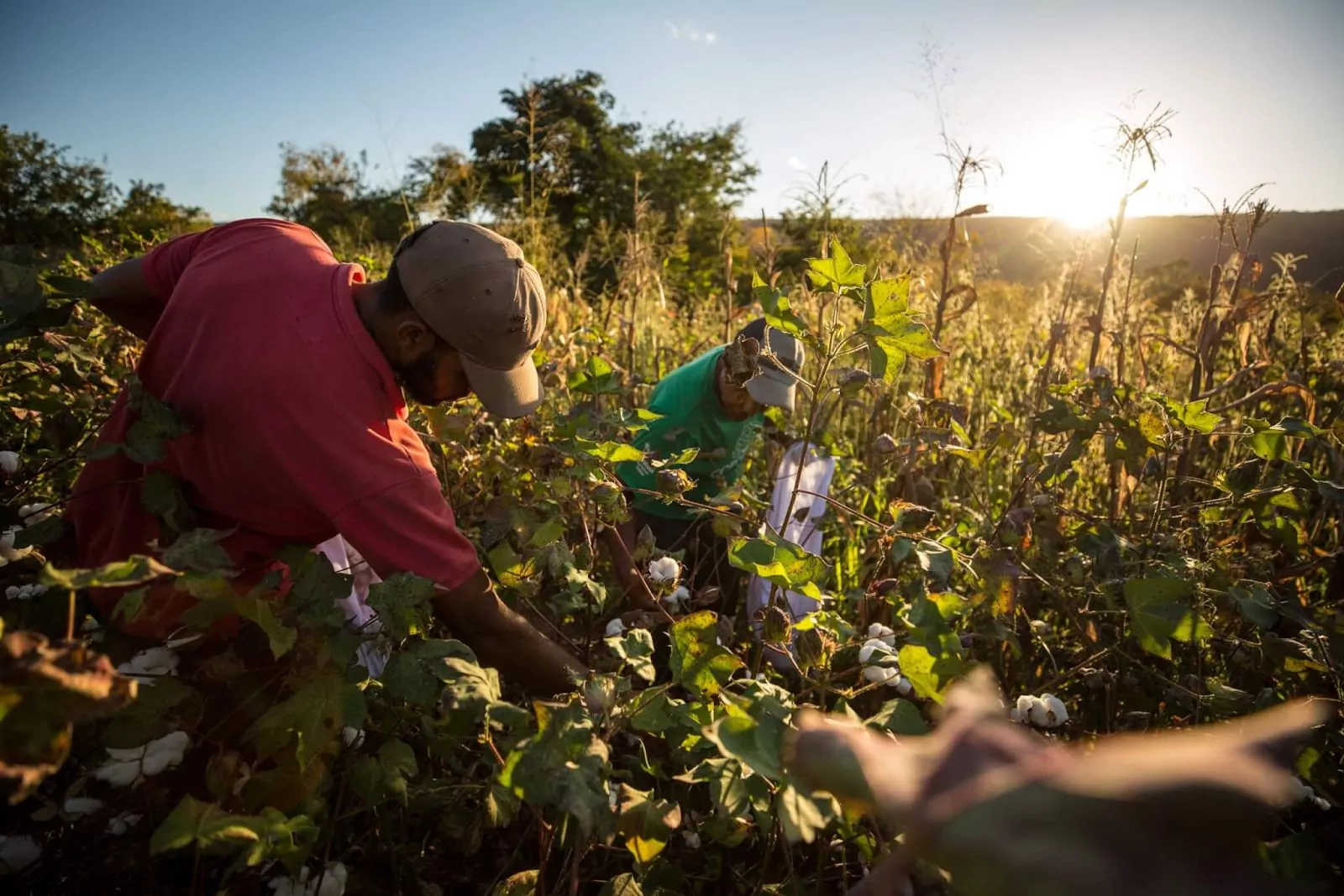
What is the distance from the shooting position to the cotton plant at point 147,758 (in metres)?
1.02

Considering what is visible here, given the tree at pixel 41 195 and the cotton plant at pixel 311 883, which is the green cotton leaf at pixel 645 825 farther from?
the tree at pixel 41 195

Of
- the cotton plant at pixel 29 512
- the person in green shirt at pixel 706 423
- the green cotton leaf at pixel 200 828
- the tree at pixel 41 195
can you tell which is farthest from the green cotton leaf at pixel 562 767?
the tree at pixel 41 195

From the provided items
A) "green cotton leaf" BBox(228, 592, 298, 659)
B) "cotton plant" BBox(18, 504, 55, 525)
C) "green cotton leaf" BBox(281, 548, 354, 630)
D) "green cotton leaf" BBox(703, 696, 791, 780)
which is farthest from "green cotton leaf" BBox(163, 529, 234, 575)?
"cotton plant" BBox(18, 504, 55, 525)

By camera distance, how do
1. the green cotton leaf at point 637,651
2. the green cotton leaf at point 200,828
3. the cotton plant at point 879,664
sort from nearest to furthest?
the green cotton leaf at point 200,828, the green cotton leaf at point 637,651, the cotton plant at point 879,664

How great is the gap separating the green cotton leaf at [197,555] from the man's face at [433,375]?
2.67ft

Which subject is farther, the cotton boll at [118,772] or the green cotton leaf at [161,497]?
the green cotton leaf at [161,497]

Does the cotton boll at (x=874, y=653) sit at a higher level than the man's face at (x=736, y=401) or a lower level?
lower

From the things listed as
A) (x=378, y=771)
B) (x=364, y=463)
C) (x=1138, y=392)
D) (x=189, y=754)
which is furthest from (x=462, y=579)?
(x=1138, y=392)

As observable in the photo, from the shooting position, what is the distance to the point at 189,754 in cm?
127

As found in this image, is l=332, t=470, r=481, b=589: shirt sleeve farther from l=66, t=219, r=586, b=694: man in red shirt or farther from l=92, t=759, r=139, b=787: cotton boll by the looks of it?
l=92, t=759, r=139, b=787: cotton boll

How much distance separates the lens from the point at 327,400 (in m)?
1.41

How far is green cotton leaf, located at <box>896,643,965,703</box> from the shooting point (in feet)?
3.08

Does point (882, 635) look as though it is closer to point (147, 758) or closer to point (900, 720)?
point (900, 720)

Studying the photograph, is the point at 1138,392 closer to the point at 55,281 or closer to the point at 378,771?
the point at 378,771
